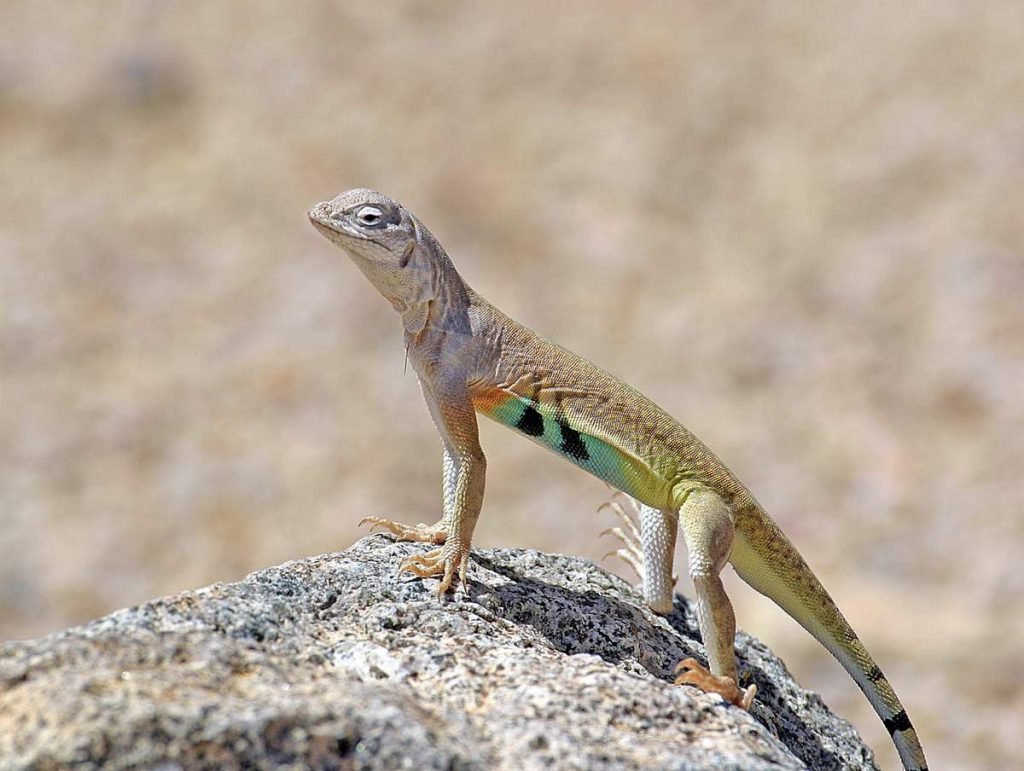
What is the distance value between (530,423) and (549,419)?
125 mm

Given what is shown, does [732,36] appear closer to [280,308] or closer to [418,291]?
[280,308]

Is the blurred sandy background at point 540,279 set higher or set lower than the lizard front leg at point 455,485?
higher

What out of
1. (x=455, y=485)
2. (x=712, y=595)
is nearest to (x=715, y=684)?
(x=712, y=595)

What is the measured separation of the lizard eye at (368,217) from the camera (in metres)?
6.17

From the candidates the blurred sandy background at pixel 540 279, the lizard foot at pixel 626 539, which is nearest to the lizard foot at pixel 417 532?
the lizard foot at pixel 626 539

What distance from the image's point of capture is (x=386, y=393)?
1730 cm

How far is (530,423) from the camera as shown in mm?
6242

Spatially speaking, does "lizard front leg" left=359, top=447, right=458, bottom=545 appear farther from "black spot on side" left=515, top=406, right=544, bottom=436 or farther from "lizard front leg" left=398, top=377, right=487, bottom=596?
"black spot on side" left=515, top=406, right=544, bottom=436

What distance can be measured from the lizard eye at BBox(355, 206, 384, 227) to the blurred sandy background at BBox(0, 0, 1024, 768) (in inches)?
299

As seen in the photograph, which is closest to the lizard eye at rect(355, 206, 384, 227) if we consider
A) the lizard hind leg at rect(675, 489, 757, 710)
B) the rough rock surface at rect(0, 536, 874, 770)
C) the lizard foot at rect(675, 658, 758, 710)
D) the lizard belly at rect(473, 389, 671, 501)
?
the lizard belly at rect(473, 389, 671, 501)

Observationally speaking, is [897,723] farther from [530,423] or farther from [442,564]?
[442,564]

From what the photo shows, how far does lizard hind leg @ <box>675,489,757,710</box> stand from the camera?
17.0ft

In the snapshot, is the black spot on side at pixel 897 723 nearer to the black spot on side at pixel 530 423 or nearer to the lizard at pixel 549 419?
the lizard at pixel 549 419

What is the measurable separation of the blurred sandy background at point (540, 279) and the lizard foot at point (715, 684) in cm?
671
